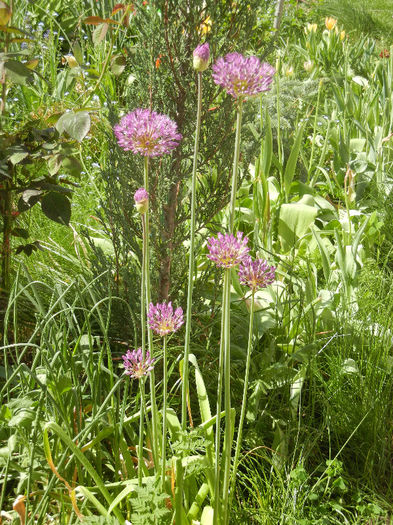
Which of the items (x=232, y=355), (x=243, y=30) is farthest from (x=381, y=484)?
(x=243, y=30)

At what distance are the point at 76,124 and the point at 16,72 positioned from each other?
237mm

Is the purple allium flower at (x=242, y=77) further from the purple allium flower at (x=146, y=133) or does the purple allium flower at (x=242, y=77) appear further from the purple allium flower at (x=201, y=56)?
the purple allium flower at (x=146, y=133)

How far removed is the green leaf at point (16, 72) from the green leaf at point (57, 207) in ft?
1.14

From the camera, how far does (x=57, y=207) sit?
184 centimetres

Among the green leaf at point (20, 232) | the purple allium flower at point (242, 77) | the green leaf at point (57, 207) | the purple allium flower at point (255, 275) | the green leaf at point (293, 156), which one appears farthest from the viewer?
the green leaf at point (293, 156)

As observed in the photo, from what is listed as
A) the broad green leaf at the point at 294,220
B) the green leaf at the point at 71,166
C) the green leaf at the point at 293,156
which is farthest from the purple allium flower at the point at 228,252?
the green leaf at the point at 293,156

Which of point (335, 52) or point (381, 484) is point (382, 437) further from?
point (335, 52)

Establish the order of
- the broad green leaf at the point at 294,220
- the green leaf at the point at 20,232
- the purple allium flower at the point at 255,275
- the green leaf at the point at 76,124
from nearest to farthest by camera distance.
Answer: the purple allium flower at the point at 255,275 < the green leaf at the point at 76,124 < the green leaf at the point at 20,232 < the broad green leaf at the point at 294,220

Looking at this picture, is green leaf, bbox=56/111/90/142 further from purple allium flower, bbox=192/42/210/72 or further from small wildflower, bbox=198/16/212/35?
purple allium flower, bbox=192/42/210/72

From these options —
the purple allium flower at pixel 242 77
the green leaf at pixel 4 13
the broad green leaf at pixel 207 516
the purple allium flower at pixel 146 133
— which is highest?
the green leaf at pixel 4 13

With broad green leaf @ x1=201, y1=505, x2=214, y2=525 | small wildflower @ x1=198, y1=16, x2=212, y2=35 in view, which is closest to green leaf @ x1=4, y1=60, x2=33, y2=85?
small wildflower @ x1=198, y1=16, x2=212, y2=35

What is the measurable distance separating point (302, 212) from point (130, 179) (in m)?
1.00

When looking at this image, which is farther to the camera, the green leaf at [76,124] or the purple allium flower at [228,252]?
the green leaf at [76,124]

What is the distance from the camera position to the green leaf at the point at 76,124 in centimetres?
159
